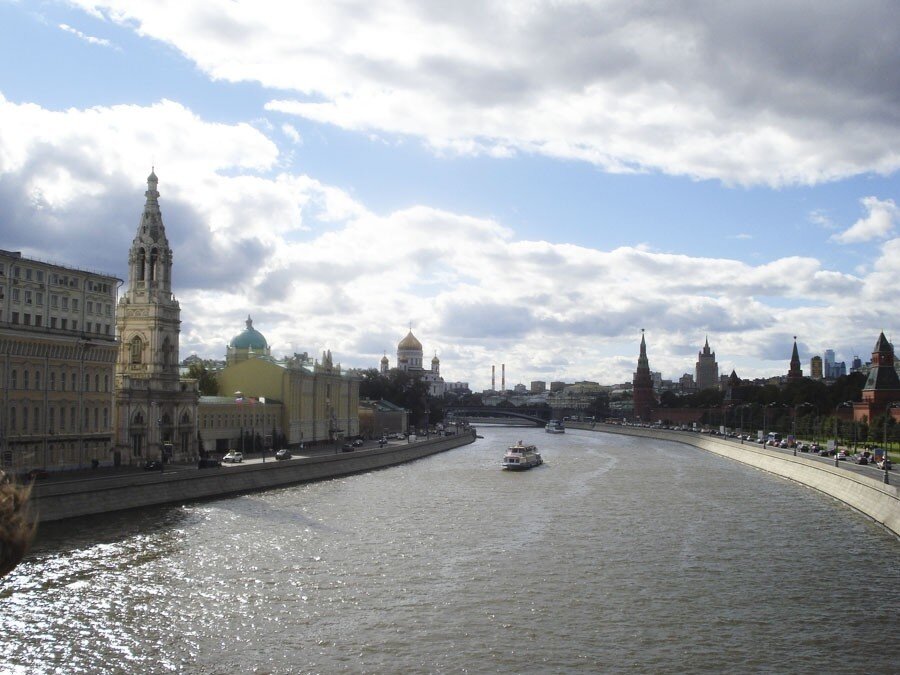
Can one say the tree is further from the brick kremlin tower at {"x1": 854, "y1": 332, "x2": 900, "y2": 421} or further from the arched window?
the brick kremlin tower at {"x1": 854, "y1": 332, "x2": 900, "y2": 421}

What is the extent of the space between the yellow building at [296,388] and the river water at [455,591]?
127ft

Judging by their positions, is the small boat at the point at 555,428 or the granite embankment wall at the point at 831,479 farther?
the small boat at the point at 555,428

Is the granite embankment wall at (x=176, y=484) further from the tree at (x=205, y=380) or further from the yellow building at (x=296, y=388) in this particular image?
the tree at (x=205, y=380)

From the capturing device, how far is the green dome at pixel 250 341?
110000mm

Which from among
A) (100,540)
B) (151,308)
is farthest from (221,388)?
(100,540)

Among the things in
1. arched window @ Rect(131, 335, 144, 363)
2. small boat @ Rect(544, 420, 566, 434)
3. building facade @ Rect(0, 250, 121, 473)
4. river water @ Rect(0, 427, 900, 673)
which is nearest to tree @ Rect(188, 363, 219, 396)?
arched window @ Rect(131, 335, 144, 363)

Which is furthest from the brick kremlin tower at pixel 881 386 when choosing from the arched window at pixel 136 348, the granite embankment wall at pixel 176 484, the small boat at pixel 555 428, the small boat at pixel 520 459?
the arched window at pixel 136 348

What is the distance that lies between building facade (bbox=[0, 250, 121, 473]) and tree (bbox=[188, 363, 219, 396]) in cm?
3036

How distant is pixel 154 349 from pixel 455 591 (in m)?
46.3

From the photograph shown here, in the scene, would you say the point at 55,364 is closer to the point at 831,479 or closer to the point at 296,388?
the point at 296,388

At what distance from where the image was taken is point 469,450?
420ft

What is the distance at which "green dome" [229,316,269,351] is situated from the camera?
361ft

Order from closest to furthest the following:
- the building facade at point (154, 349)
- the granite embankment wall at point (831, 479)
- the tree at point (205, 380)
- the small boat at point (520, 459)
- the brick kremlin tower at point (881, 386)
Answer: the granite embankment wall at point (831, 479)
the building facade at point (154, 349)
the small boat at point (520, 459)
the tree at point (205, 380)
the brick kremlin tower at point (881, 386)

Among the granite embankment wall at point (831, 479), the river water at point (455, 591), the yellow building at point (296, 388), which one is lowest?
the river water at point (455, 591)
